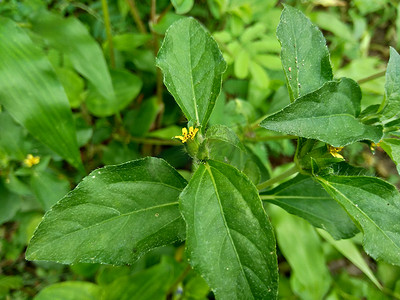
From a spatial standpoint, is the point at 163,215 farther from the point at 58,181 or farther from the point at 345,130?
the point at 58,181

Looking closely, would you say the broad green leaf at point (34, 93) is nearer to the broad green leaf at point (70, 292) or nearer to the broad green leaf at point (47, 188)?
the broad green leaf at point (47, 188)

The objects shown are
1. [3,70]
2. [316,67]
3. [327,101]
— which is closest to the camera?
[327,101]

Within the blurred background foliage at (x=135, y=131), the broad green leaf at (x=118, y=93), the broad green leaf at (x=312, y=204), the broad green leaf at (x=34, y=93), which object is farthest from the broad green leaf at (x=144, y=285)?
the broad green leaf at (x=118, y=93)

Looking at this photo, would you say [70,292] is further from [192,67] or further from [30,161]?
[192,67]

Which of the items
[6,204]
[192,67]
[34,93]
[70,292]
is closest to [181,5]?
[192,67]

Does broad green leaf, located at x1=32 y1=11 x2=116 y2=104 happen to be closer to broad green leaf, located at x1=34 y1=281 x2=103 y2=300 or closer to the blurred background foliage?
the blurred background foliage

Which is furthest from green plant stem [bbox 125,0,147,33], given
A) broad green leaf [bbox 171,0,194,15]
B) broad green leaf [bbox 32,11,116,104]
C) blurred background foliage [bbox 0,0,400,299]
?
broad green leaf [bbox 171,0,194,15]

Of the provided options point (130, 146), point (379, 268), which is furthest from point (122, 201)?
point (379, 268)
